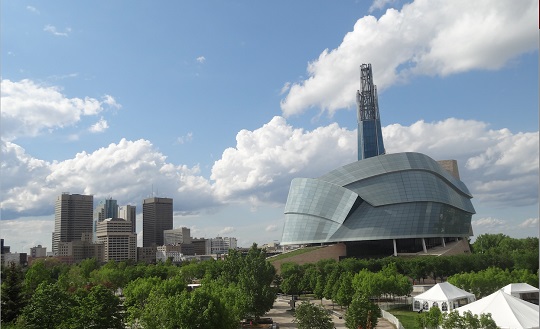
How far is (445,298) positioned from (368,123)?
144 meters

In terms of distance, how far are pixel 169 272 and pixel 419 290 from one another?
50.4 m

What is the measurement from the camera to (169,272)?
337ft

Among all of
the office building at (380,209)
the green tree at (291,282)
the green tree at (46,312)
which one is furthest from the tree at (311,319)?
the office building at (380,209)

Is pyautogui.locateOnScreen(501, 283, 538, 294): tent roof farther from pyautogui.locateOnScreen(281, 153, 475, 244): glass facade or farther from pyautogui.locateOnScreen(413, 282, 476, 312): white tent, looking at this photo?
pyautogui.locateOnScreen(281, 153, 475, 244): glass facade

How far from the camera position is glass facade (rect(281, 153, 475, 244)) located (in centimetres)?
11300

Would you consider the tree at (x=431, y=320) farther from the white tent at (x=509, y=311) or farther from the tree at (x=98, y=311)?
the tree at (x=98, y=311)

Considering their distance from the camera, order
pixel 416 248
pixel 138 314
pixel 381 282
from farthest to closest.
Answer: pixel 416 248 → pixel 381 282 → pixel 138 314

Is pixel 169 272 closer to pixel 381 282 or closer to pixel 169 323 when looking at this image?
pixel 381 282

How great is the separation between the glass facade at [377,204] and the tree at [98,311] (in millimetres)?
78609

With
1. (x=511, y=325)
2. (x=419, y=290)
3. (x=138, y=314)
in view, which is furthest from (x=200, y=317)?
(x=419, y=290)

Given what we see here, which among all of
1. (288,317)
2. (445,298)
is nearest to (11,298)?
(288,317)

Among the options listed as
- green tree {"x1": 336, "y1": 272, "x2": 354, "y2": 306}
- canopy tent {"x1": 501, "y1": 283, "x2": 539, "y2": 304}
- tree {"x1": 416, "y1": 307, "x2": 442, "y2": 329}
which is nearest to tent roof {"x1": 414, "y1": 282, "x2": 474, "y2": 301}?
canopy tent {"x1": 501, "y1": 283, "x2": 539, "y2": 304}

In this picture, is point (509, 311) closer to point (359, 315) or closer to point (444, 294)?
point (359, 315)

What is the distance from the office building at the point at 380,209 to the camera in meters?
113
